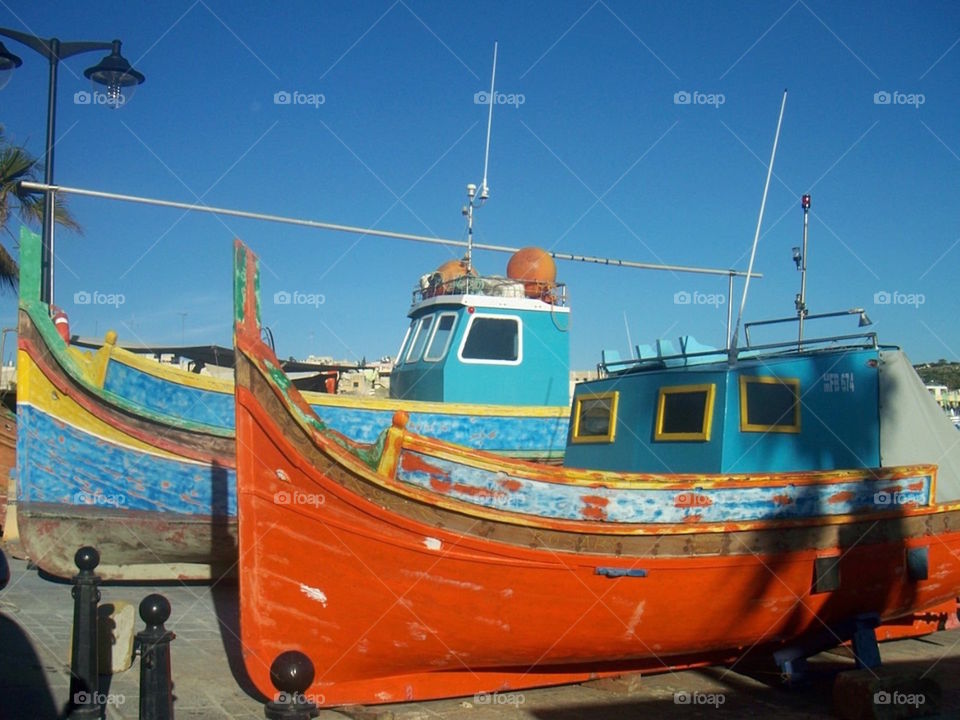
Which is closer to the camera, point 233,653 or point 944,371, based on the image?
point 233,653

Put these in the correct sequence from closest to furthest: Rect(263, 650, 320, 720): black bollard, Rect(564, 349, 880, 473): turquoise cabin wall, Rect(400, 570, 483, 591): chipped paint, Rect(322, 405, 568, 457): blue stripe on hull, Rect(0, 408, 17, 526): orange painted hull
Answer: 1. Rect(263, 650, 320, 720): black bollard
2. Rect(400, 570, 483, 591): chipped paint
3. Rect(564, 349, 880, 473): turquoise cabin wall
4. Rect(322, 405, 568, 457): blue stripe on hull
5. Rect(0, 408, 17, 526): orange painted hull

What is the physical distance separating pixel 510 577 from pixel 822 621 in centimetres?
304

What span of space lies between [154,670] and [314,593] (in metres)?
1.30

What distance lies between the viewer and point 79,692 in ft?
17.2

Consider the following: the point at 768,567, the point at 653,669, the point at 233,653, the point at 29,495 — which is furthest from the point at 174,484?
the point at 768,567

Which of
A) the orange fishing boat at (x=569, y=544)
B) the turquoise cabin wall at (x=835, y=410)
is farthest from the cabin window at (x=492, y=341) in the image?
the turquoise cabin wall at (x=835, y=410)

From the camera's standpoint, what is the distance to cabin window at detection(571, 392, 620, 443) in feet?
29.2

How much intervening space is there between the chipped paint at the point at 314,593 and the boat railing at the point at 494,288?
7570 millimetres

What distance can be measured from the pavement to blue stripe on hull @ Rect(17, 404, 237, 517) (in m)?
1.86

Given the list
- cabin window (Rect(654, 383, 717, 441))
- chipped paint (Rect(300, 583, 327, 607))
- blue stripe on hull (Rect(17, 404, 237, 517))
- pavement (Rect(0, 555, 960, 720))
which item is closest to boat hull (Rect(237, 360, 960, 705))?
chipped paint (Rect(300, 583, 327, 607))

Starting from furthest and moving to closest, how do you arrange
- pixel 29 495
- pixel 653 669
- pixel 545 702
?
pixel 29 495 → pixel 653 669 → pixel 545 702

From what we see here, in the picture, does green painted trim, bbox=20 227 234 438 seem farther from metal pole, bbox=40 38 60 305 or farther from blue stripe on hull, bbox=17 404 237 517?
blue stripe on hull, bbox=17 404 237 517

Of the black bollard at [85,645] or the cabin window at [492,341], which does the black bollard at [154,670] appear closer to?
the black bollard at [85,645]

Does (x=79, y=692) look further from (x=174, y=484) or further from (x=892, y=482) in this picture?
(x=892, y=482)
